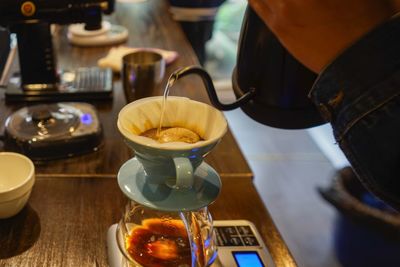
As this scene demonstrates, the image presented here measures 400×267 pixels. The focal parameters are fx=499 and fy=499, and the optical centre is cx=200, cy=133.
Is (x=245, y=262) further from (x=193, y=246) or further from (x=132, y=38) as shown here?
(x=132, y=38)

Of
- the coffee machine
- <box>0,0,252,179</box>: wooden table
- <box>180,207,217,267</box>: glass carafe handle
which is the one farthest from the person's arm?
the coffee machine

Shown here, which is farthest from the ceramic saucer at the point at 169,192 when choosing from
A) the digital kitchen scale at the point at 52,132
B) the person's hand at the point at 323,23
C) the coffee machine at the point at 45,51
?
the coffee machine at the point at 45,51

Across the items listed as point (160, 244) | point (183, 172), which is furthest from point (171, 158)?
point (160, 244)

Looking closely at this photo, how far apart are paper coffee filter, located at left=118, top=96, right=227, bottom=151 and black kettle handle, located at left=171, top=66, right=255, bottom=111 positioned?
4cm

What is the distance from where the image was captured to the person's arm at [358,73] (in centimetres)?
61

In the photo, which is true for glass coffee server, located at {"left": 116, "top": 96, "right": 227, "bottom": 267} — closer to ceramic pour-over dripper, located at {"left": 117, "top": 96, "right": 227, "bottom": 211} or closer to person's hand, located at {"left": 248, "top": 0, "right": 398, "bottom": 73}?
ceramic pour-over dripper, located at {"left": 117, "top": 96, "right": 227, "bottom": 211}

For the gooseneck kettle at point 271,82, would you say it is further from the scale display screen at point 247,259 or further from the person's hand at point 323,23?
the scale display screen at point 247,259

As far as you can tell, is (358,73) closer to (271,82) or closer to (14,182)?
(271,82)

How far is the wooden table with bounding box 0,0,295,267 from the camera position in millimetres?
834

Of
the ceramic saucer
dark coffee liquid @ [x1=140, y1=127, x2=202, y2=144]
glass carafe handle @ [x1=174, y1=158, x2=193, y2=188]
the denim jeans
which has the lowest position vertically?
the ceramic saucer

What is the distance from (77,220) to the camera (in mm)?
914

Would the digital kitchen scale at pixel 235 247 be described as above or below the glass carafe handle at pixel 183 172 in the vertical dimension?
below

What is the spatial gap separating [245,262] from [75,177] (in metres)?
0.42

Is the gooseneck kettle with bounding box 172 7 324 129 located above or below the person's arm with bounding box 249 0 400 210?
below
